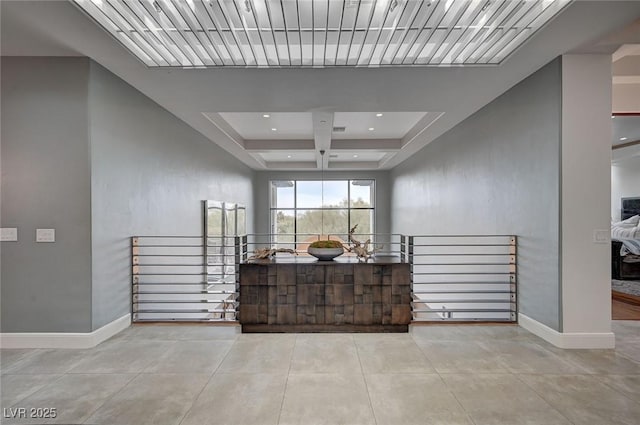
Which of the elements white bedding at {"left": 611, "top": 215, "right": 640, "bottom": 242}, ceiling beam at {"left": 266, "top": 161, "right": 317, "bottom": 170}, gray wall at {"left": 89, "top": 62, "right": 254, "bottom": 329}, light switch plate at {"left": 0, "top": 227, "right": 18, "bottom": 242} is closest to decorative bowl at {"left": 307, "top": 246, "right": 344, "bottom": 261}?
gray wall at {"left": 89, "top": 62, "right": 254, "bottom": 329}

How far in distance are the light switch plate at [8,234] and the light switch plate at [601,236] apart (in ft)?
18.6

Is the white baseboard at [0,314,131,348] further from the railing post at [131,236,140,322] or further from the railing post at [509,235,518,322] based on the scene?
the railing post at [509,235,518,322]

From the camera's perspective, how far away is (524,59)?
3127 mm

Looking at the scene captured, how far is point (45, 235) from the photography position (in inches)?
127

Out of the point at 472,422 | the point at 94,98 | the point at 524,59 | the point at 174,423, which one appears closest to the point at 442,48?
the point at 524,59

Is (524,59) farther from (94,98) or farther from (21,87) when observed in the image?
(21,87)

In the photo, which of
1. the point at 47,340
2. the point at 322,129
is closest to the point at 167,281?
the point at 47,340

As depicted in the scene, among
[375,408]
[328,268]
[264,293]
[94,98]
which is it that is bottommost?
[375,408]

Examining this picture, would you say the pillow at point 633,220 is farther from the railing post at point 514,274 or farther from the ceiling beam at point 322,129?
the ceiling beam at point 322,129

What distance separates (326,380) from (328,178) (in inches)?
347

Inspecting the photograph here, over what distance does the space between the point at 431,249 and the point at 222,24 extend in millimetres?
5640

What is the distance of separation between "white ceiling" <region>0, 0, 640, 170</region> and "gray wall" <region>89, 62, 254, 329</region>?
0.82 feet

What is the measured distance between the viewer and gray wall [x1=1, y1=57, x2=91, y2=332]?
3201 mm

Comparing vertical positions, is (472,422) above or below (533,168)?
below
